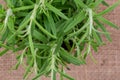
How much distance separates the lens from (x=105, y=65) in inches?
40.7

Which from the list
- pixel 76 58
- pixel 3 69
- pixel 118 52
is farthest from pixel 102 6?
pixel 3 69

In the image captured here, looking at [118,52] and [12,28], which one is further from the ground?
[12,28]

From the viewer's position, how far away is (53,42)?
773mm

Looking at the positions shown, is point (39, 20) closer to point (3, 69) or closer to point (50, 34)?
point (50, 34)

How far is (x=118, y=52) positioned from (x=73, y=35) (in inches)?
12.9

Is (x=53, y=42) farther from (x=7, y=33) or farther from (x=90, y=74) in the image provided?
(x=90, y=74)

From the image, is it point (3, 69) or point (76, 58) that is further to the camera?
point (3, 69)

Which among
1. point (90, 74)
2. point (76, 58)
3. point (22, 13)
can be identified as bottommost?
point (90, 74)

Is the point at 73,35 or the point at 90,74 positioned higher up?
the point at 73,35

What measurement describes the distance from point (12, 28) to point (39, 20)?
3.5 inches

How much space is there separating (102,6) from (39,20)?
30cm

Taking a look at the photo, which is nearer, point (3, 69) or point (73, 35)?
point (73, 35)

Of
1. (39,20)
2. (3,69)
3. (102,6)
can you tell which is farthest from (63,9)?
(3,69)

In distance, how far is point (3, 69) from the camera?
1.04m
